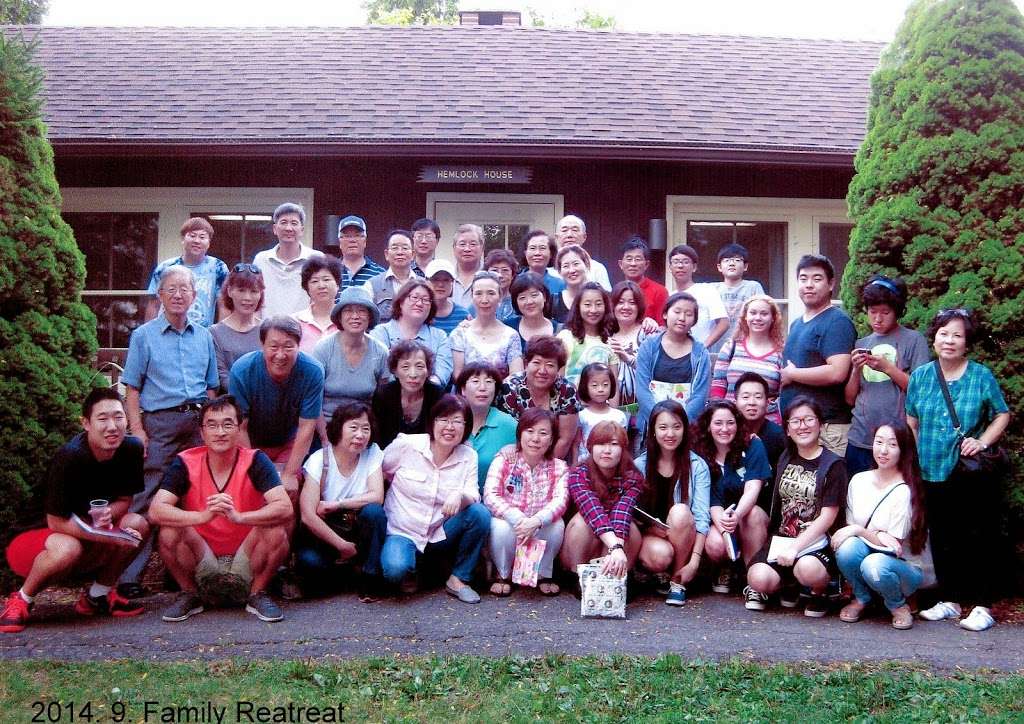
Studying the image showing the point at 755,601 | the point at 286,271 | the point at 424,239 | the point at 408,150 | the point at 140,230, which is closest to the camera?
the point at 755,601

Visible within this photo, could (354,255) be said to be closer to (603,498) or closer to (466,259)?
(466,259)

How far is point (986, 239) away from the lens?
18.3ft

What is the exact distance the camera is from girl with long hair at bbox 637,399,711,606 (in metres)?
5.20

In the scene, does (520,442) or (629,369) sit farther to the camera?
(629,369)

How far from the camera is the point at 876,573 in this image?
4.71m

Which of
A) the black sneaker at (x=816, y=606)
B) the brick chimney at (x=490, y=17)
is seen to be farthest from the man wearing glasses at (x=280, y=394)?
the brick chimney at (x=490, y=17)

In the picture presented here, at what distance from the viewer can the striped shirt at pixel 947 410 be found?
16.7 ft

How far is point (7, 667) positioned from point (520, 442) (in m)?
2.66

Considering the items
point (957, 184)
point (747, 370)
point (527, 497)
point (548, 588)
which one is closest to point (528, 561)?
point (548, 588)

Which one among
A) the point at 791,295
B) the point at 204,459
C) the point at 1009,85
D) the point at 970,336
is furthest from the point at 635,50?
the point at 204,459

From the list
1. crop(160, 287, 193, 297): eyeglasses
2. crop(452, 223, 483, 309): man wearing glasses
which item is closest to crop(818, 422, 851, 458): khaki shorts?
crop(452, 223, 483, 309): man wearing glasses

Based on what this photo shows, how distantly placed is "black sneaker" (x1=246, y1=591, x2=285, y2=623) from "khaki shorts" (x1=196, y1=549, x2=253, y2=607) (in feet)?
0.18

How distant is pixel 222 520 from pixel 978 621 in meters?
3.86

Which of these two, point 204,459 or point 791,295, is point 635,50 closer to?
point 791,295
